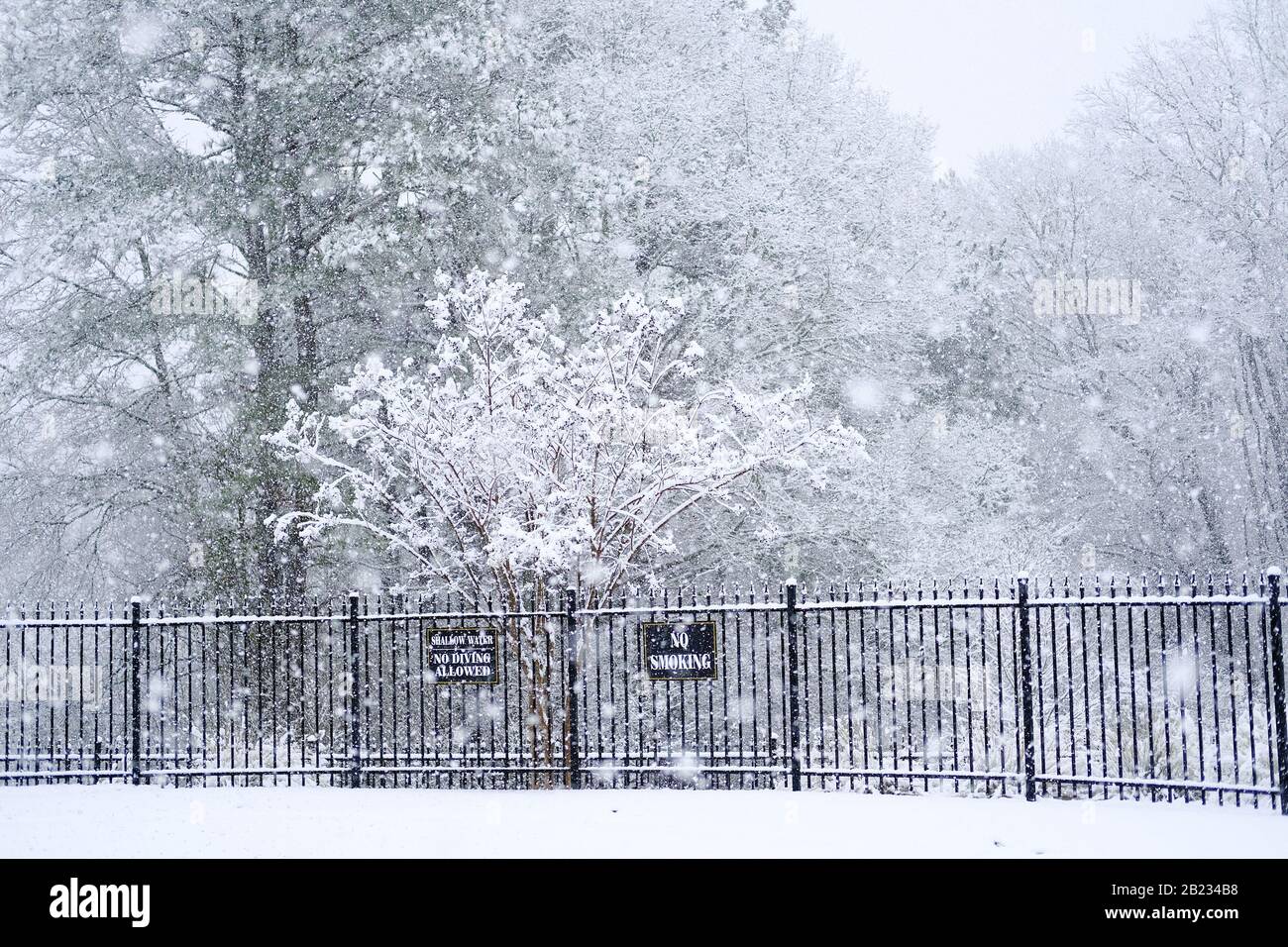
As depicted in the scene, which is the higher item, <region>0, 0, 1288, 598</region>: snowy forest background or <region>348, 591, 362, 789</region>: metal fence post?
<region>0, 0, 1288, 598</region>: snowy forest background

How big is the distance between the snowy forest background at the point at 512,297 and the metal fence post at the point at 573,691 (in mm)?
1391

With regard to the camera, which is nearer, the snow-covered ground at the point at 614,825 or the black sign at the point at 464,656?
the snow-covered ground at the point at 614,825

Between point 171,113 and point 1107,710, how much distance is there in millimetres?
17835

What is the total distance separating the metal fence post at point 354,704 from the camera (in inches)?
524

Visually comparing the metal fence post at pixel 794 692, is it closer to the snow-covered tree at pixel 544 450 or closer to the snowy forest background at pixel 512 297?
the snow-covered tree at pixel 544 450

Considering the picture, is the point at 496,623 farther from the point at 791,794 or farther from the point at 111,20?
the point at 111,20

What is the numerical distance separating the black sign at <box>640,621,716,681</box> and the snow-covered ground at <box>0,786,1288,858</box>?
1152 mm

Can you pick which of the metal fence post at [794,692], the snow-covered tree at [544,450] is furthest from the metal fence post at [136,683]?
the metal fence post at [794,692]

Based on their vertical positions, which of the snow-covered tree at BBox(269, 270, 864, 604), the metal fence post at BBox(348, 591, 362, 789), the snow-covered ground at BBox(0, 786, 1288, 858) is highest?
the snow-covered tree at BBox(269, 270, 864, 604)

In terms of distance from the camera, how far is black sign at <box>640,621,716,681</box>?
492 inches

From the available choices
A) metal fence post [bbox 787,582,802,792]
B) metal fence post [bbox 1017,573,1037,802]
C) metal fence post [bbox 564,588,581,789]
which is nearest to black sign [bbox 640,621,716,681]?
metal fence post [bbox 787,582,802,792]

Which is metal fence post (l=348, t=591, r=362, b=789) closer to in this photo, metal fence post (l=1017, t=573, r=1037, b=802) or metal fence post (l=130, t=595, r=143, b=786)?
metal fence post (l=130, t=595, r=143, b=786)

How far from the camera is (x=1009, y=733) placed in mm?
18844

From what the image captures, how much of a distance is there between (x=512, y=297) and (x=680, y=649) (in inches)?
271
